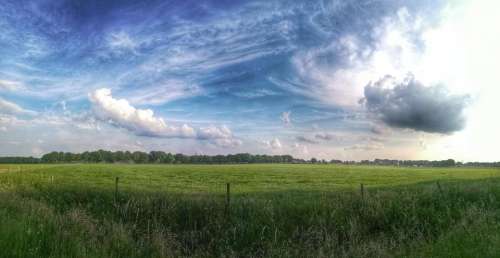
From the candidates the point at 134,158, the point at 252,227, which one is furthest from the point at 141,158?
the point at 252,227

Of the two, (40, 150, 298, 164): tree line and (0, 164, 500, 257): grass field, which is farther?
(40, 150, 298, 164): tree line

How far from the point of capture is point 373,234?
13.7m

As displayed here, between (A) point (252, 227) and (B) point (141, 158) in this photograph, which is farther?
(B) point (141, 158)

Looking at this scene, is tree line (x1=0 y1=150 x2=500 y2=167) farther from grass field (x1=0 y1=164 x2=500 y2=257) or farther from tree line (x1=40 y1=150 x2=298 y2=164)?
grass field (x1=0 y1=164 x2=500 y2=257)

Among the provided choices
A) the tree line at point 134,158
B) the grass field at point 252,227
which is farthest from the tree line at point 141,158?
the grass field at point 252,227

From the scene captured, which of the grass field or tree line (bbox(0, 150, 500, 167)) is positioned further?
tree line (bbox(0, 150, 500, 167))

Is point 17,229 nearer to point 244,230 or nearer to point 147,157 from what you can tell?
point 244,230

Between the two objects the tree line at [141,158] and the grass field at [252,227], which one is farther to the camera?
the tree line at [141,158]

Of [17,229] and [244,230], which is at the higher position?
[17,229]

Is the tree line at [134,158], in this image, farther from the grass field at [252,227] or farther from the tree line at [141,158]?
the grass field at [252,227]

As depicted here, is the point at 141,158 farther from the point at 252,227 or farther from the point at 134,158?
the point at 252,227

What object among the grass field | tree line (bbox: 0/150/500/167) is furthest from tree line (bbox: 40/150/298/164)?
the grass field

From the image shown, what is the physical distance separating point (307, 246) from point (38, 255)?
7.92 m

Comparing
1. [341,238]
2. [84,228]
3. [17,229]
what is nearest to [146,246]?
[84,228]
